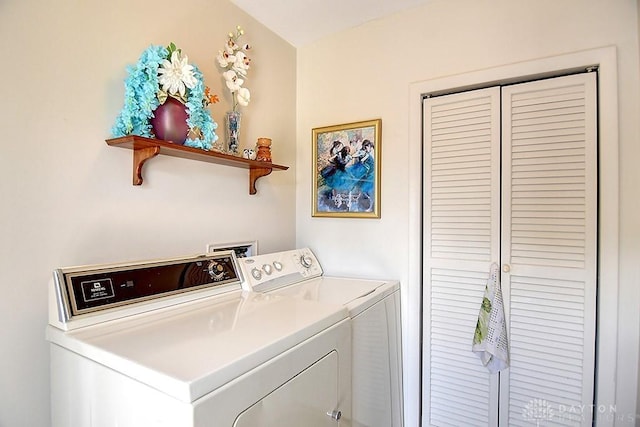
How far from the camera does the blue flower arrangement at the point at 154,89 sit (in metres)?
1.16

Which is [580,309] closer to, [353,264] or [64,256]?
[353,264]

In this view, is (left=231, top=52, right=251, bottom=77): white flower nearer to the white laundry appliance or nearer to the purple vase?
the purple vase

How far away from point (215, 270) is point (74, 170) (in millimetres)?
612

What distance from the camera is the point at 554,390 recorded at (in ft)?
4.89

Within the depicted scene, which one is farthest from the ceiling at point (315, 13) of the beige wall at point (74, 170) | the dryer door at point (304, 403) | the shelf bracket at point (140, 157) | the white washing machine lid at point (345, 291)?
the dryer door at point (304, 403)

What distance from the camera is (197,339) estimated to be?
0.85 m

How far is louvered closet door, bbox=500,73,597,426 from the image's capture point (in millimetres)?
1428

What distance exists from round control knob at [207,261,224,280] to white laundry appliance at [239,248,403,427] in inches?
4.8

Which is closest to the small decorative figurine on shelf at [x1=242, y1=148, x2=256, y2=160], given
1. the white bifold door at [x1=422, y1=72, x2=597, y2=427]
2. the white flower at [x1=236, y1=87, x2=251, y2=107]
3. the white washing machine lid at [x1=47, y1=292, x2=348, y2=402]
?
the white flower at [x1=236, y1=87, x2=251, y2=107]

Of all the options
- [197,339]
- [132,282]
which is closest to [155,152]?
[132,282]

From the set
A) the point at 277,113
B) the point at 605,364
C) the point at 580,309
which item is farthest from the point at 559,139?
the point at 277,113

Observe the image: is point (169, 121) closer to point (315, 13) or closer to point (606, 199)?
point (315, 13)

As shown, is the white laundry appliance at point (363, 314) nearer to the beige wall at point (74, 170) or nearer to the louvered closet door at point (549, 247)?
the beige wall at point (74, 170)

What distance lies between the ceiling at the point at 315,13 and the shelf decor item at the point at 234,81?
27cm
